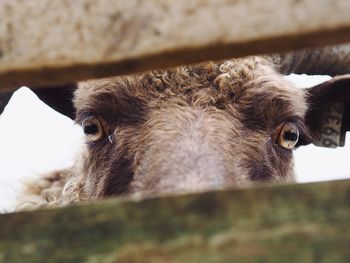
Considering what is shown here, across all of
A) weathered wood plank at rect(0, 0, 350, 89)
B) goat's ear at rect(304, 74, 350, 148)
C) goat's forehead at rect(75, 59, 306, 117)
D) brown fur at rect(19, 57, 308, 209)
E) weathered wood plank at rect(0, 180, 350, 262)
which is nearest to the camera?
weathered wood plank at rect(0, 180, 350, 262)

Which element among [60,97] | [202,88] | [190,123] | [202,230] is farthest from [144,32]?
[60,97]

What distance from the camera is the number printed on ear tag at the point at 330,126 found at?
5.71m

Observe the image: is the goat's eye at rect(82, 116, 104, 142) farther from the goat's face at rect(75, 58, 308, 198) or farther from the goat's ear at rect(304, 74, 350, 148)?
the goat's ear at rect(304, 74, 350, 148)

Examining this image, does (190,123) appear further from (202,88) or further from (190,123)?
(202,88)

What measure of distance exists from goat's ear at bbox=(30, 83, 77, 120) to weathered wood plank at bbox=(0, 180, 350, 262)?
167 inches

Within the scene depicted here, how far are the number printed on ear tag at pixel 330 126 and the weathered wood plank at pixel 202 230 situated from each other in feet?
14.1

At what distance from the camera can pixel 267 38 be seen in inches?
66.2

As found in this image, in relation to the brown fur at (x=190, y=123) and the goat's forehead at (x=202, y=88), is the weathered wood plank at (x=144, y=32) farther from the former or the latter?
the goat's forehead at (x=202, y=88)

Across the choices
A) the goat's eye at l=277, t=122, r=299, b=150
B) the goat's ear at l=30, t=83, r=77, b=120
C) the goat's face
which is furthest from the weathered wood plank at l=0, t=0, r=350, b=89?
the goat's ear at l=30, t=83, r=77, b=120

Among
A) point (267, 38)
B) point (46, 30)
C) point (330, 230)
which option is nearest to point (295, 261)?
point (330, 230)

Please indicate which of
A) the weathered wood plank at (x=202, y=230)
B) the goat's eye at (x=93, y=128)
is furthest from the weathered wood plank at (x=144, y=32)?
the goat's eye at (x=93, y=128)

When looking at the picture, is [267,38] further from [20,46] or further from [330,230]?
[20,46]

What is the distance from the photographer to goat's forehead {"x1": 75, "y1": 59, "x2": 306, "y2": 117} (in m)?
4.76

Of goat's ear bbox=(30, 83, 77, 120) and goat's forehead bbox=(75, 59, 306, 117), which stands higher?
goat's ear bbox=(30, 83, 77, 120)
